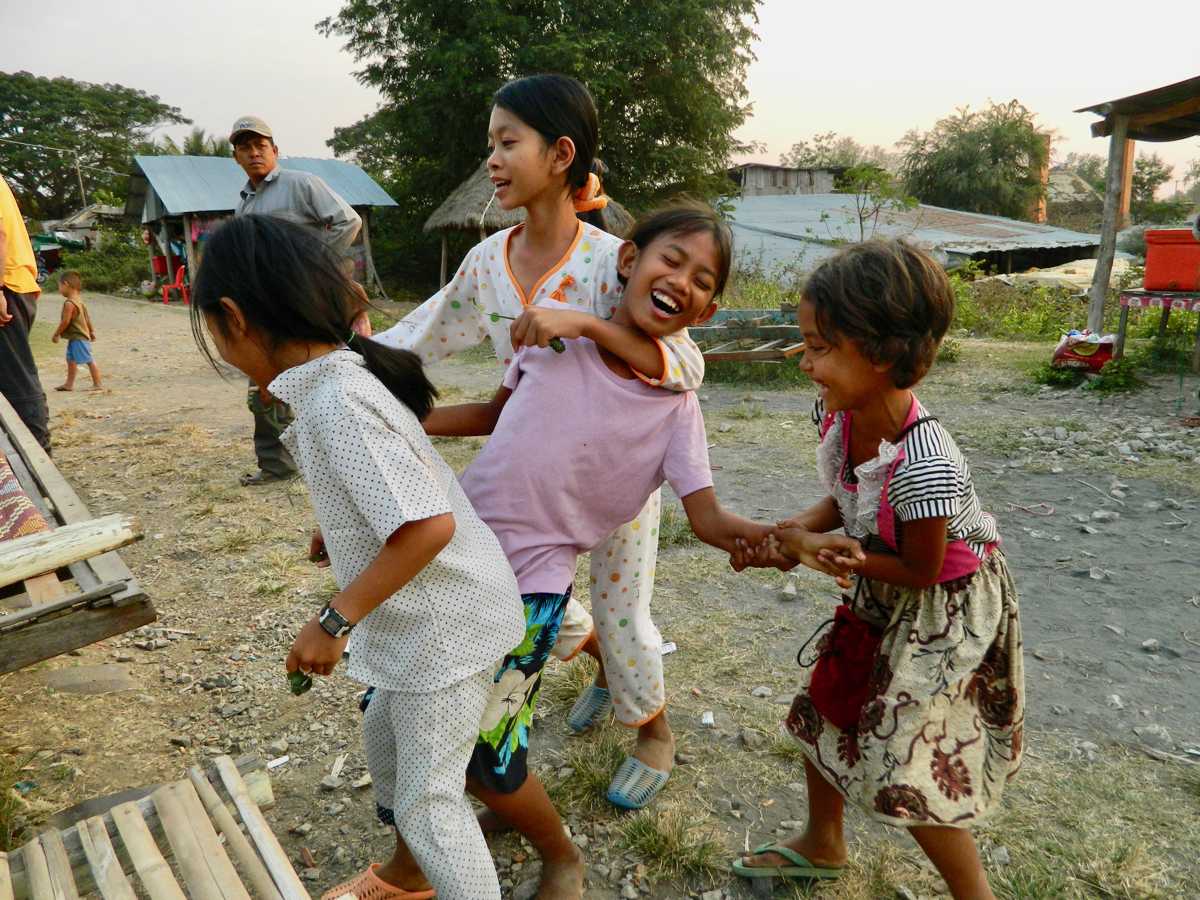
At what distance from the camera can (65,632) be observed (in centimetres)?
160

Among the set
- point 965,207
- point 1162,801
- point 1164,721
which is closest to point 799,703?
point 1162,801

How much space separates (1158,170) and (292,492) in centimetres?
3134

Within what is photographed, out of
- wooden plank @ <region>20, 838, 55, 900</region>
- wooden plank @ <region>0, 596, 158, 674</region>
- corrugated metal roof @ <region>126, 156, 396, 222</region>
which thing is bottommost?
wooden plank @ <region>20, 838, 55, 900</region>

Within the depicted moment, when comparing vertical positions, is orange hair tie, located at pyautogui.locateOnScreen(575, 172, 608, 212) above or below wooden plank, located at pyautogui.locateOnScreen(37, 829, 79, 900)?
above

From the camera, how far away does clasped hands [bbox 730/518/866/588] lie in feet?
4.61

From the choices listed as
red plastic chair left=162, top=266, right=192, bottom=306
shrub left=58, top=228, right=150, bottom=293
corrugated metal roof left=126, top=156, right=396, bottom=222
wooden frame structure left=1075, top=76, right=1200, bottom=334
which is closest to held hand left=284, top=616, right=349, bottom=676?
wooden frame structure left=1075, top=76, right=1200, bottom=334

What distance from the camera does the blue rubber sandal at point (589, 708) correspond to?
243 centimetres

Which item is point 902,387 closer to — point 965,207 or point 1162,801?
point 1162,801

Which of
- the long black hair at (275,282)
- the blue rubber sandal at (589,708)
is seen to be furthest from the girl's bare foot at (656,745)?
the long black hair at (275,282)

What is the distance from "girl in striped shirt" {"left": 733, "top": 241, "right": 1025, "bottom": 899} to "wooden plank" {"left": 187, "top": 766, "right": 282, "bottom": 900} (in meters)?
1.01

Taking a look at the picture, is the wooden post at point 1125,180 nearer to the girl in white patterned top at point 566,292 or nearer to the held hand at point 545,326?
the girl in white patterned top at point 566,292

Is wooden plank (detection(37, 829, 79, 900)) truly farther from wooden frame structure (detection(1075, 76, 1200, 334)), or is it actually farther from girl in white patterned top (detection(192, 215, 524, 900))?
wooden frame structure (detection(1075, 76, 1200, 334))

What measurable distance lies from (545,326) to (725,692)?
156 cm

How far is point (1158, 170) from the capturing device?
27.2 m
